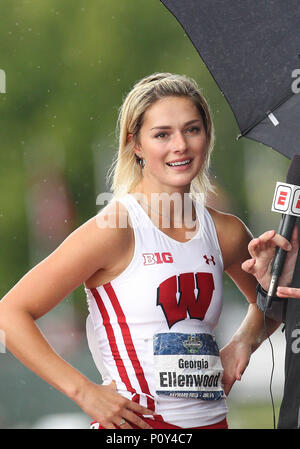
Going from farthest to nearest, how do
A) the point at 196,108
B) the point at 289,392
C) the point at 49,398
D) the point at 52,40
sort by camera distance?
the point at 49,398 < the point at 52,40 < the point at 196,108 < the point at 289,392

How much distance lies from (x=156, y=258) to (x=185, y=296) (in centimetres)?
15

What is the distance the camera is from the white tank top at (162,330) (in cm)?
259

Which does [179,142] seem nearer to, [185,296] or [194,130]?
[194,130]

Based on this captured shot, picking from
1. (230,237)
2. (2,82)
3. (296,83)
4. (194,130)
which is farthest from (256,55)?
(2,82)

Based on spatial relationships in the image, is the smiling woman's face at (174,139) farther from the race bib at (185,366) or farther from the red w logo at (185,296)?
the race bib at (185,366)

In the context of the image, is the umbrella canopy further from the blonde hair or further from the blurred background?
the blurred background

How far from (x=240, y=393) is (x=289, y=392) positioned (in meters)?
7.49

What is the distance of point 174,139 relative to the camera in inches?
108

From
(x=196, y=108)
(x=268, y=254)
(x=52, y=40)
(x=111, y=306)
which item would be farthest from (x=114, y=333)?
(x=52, y=40)

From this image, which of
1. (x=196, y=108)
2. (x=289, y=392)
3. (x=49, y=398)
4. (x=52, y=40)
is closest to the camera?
(x=289, y=392)

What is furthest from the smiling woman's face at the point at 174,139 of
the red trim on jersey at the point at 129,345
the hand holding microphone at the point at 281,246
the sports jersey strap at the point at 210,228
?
the red trim on jersey at the point at 129,345

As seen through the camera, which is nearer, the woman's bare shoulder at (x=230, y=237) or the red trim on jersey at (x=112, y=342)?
the red trim on jersey at (x=112, y=342)

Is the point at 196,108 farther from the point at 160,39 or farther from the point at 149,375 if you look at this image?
the point at 160,39

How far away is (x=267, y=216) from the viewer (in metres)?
10.7
